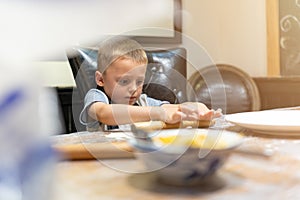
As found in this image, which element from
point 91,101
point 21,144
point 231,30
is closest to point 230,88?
point 231,30

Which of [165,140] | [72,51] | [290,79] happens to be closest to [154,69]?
[290,79]

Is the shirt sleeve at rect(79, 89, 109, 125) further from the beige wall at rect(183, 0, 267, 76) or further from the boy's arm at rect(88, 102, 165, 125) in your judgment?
the beige wall at rect(183, 0, 267, 76)

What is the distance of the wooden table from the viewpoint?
0.44m

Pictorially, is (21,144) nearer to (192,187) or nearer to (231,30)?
(192,187)

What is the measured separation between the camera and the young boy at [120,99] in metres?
1.02

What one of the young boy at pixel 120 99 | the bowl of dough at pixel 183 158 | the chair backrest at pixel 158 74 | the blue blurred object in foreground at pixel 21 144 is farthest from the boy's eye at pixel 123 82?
the blue blurred object in foreground at pixel 21 144

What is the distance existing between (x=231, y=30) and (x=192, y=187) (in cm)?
252

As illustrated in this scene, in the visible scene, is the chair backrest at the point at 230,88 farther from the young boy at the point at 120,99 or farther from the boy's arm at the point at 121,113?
the boy's arm at the point at 121,113

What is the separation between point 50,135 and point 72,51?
61mm

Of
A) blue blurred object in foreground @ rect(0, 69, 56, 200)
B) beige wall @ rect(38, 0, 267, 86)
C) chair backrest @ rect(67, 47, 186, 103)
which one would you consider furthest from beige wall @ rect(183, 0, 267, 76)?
blue blurred object in foreground @ rect(0, 69, 56, 200)

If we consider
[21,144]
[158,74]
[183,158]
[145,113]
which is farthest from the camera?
[158,74]

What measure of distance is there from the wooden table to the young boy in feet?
1.03

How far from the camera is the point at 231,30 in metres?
2.85

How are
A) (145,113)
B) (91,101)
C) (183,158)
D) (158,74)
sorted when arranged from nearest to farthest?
(183,158)
(145,113)
(91,101)
(158,74)
